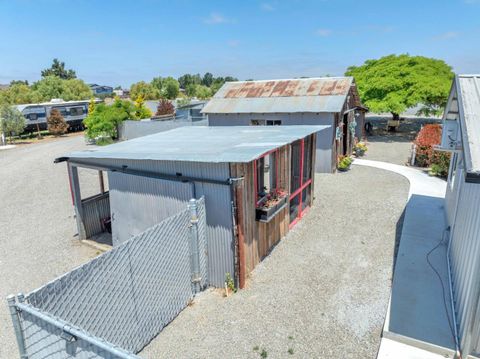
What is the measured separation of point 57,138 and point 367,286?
32524mm

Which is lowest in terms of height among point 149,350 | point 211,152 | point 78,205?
point 149,350

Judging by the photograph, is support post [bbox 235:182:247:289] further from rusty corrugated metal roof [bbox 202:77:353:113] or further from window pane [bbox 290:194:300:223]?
rusty corrugated metal roof [bbox 202:77:353:113]

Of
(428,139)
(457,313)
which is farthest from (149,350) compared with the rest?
(428,139)

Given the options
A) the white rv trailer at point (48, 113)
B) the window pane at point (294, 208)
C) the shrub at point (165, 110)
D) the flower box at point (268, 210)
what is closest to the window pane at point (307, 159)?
the window pane at point (294, 208)

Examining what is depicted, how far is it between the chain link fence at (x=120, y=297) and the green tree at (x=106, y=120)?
22.2 m

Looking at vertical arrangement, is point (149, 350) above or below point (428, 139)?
below

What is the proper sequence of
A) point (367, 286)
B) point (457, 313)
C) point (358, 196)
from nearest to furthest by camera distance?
1. point (457, 313)
2. point (367, 286)
3. point (358, 196)

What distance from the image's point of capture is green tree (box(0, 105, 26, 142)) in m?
27.8

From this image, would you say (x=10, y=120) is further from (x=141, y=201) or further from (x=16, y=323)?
(x=16, y=323)

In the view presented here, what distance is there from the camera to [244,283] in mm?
6859

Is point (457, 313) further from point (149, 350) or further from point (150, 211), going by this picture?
point (150, 211)

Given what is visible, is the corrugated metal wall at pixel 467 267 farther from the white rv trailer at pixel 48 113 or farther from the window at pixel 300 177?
the white rv trailer at pixel 48 113

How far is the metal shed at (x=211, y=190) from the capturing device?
6.49 meters

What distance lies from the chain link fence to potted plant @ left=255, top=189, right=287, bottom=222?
1362mm
